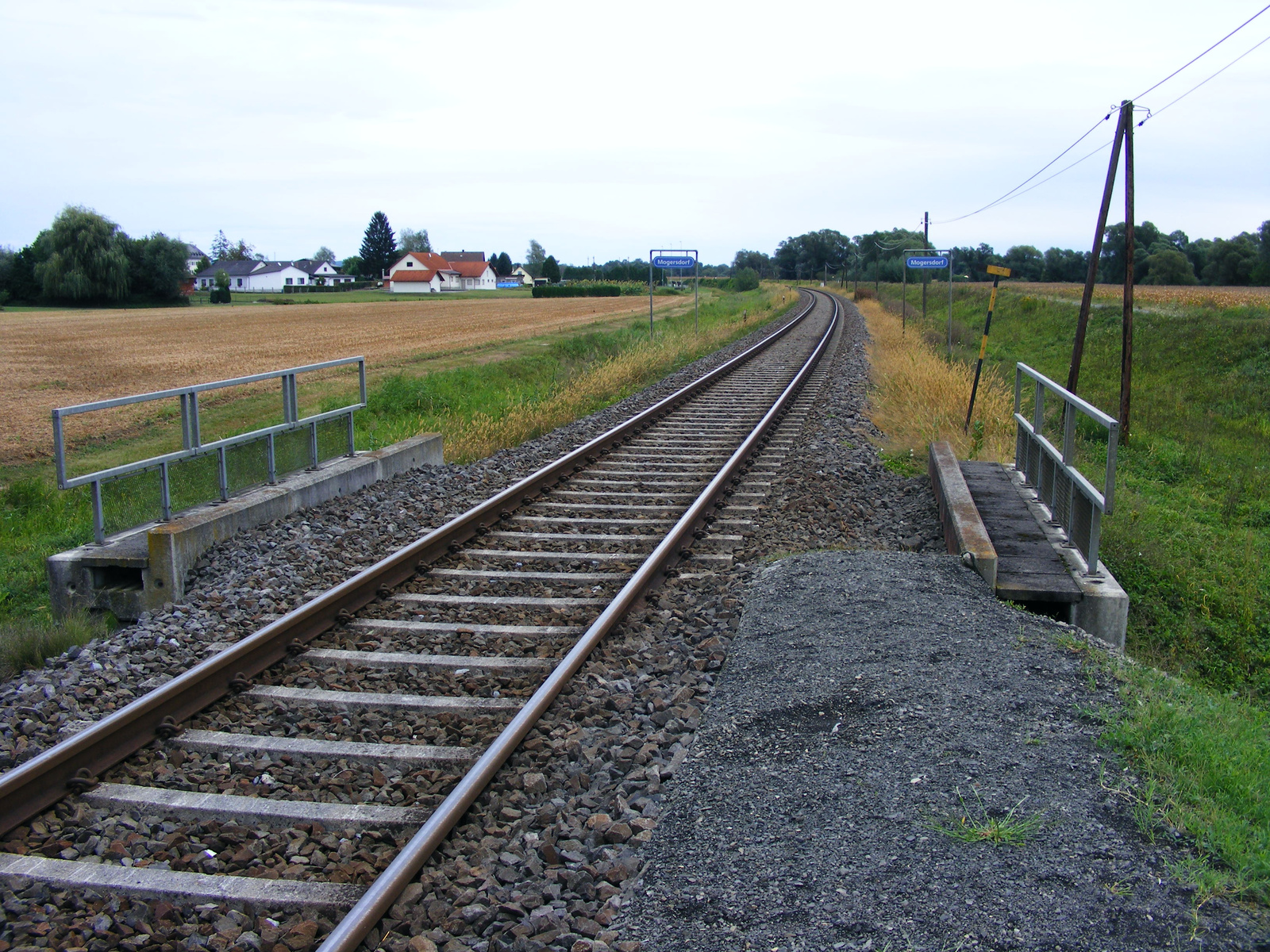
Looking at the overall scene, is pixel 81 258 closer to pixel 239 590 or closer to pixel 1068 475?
pixel 239 590

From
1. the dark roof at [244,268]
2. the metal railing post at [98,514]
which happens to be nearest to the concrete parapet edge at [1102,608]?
the metal railing post at [98,514]

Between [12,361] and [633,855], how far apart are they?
121 ft

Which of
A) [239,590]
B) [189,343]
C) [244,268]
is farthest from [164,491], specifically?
[244,268]

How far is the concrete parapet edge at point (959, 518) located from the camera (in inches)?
262

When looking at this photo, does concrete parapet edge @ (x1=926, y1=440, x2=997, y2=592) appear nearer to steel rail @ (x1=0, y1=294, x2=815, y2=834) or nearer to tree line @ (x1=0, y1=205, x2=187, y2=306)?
steel rail @ (x1=0, y1=294, x2=815, y2=834)

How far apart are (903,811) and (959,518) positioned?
4.41 meters

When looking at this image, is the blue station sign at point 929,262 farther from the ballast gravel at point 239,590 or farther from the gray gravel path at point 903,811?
Answer: the gray gravel path at point 903,811

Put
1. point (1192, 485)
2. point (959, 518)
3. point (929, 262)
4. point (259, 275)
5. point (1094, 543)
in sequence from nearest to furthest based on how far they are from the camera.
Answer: point (1094, 543)
point (959, 518)
point (1192, 485)
point (929, 262)
point (259, 275)

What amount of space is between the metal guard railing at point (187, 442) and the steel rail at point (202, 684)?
189 cm

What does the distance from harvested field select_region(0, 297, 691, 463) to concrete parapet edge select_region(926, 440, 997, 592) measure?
14034mm

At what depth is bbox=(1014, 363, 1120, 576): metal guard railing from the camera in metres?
6.28

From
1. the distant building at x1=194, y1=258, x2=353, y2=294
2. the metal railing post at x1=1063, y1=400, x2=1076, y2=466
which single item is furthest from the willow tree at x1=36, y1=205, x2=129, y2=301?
the metal railing post at x1=1063, y1=400, x2=1076, y2=466

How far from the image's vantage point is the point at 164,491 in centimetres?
750

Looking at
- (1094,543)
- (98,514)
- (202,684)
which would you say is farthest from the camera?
(98,514)
